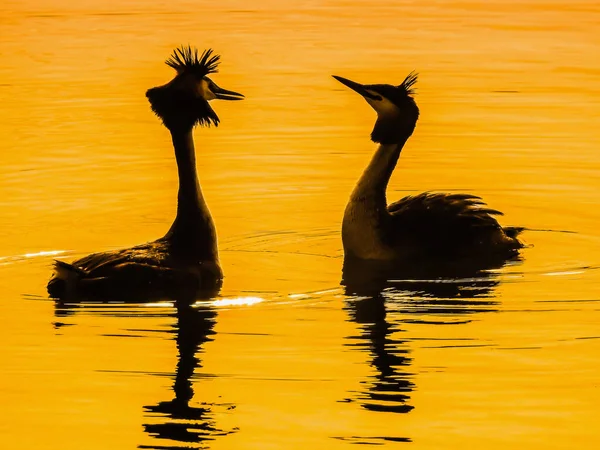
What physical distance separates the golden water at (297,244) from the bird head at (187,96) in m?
1.31

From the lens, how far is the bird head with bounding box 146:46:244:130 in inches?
533

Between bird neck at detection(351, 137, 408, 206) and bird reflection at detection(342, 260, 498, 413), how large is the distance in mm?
673

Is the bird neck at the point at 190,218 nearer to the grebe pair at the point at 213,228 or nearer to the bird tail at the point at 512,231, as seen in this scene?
the grebe pair at the point at 213,228

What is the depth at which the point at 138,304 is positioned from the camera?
498 inches

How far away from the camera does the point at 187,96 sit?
13625 millimetres

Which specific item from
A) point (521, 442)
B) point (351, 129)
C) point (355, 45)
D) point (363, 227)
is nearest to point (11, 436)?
point (521, 442)

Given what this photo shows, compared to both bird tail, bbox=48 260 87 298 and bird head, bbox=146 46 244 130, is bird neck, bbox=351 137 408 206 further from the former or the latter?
bird tail, bbox=48 260 87 298

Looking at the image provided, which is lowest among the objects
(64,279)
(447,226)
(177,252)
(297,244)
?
(64,279)

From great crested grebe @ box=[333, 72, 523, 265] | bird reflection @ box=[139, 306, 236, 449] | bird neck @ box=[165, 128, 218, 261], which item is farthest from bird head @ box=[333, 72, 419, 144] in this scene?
bird reflection @ box=[139, 306, 236, 449]

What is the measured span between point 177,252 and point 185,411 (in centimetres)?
331

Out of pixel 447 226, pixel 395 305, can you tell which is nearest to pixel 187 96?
pixel 395 305

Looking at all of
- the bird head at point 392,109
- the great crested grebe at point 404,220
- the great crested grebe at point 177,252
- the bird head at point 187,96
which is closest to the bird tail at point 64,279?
the great crested grebe at point 177,252

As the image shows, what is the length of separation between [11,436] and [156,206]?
7.09m

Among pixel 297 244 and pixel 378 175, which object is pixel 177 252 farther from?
pixel 378 175
